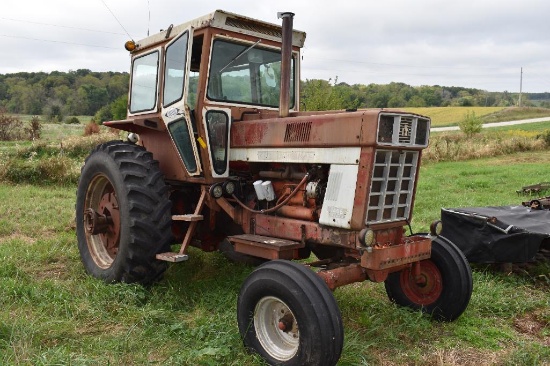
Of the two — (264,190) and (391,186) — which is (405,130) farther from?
(264,190)

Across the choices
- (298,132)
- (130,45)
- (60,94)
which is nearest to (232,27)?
(298,132)

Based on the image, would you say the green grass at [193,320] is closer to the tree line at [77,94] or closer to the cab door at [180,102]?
the cab door at [180,102]

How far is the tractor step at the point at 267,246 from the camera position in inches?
151

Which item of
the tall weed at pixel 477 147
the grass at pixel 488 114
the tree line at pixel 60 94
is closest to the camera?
the tall weed at pixel 477 147

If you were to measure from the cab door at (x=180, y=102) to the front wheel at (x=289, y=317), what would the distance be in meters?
1.50

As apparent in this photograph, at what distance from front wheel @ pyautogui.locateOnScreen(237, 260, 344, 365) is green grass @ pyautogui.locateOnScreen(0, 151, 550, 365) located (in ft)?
0.59

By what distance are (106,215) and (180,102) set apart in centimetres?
153

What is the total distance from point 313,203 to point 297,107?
170 cm

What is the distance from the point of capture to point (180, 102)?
450cm

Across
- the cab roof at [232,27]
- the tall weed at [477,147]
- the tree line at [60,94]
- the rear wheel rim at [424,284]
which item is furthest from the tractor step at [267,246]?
the tree line at [60,94]

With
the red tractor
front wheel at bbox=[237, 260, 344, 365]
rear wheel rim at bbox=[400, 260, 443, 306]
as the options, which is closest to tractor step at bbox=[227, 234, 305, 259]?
the red tractor

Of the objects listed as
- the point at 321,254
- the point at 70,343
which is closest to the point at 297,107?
the point at 321,254

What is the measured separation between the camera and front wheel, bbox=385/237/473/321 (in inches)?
162

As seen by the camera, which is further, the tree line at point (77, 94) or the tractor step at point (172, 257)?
the tree line at point (77, 94)
